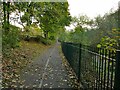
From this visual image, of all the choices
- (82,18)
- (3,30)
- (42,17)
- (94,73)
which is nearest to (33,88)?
(94,73)

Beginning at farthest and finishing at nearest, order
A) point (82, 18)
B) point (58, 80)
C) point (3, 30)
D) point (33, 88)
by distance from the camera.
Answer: point (82, 18), point (3, 30), point (58, 80), point (33, 88)

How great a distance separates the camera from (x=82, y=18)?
34.8 metres

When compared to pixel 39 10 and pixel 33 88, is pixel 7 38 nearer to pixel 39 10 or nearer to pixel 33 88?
pixel 39 10

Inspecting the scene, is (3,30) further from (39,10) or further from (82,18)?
(82,18)

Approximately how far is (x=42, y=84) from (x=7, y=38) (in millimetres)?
7894

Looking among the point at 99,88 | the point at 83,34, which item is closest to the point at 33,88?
the point at 99,88

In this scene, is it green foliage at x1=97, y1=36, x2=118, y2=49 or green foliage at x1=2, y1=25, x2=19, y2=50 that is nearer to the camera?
green foliage at x1=97, y1=36, x2=118, y2=49

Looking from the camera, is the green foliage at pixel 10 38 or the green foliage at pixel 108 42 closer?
the green foliage at pixel 108 42

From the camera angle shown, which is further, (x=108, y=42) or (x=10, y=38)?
(x=10, y=38)

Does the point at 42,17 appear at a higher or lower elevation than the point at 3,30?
higher

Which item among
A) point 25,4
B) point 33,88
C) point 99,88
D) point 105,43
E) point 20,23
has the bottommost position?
point 33,88

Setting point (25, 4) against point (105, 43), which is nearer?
point (105, 43)

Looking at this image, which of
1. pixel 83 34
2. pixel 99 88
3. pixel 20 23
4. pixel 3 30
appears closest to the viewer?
pixel 99 88

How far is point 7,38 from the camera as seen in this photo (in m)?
14.3
